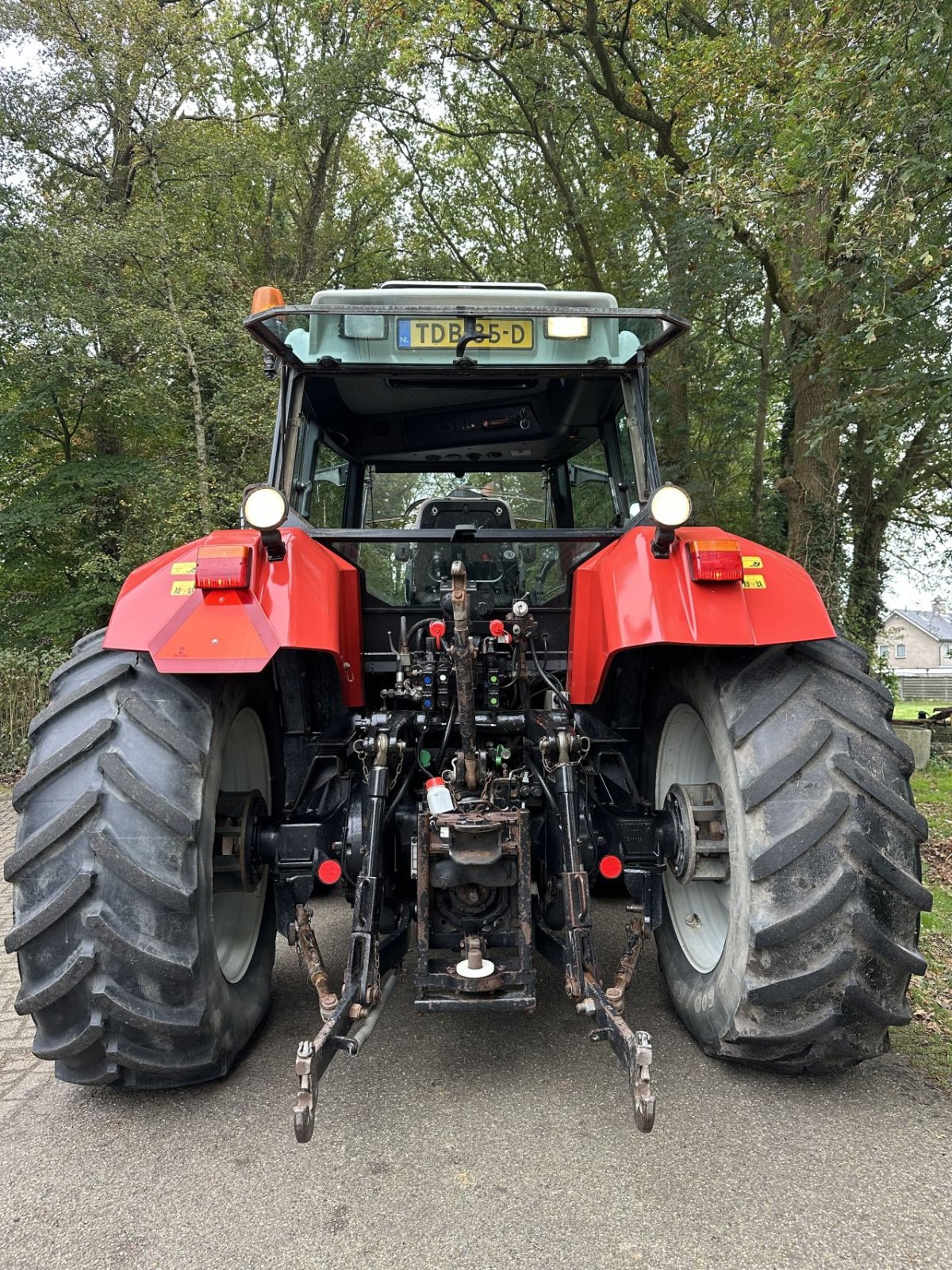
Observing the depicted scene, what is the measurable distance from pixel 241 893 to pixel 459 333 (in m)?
2.16

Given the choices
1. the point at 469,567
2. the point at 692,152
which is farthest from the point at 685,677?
the point at 692,152

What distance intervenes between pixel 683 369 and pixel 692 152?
2.67 meters

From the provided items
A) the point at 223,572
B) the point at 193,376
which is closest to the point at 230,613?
the point at 223,572

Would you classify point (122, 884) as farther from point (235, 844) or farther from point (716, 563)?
point (716, 563)

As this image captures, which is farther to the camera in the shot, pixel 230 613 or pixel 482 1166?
pixel 230 613

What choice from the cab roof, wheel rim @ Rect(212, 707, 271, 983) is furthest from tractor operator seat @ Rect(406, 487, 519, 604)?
wheel rim @ Rect(212, 707, 271, 983)

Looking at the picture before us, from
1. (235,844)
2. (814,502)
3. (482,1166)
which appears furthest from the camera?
(814,502)

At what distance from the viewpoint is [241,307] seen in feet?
37.1

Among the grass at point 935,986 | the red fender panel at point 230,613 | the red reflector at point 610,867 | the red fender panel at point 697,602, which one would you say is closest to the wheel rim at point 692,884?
the red reflector at point 610,867

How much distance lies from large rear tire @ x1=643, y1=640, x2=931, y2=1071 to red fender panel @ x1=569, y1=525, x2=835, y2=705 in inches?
5.5

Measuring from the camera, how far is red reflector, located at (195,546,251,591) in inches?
93.4

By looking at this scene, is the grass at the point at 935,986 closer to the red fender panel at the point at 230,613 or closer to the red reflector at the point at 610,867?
the red reflector at the point at 610,867

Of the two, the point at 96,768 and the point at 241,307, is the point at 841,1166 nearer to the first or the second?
the point at 96,768

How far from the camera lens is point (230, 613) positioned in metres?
2.37
